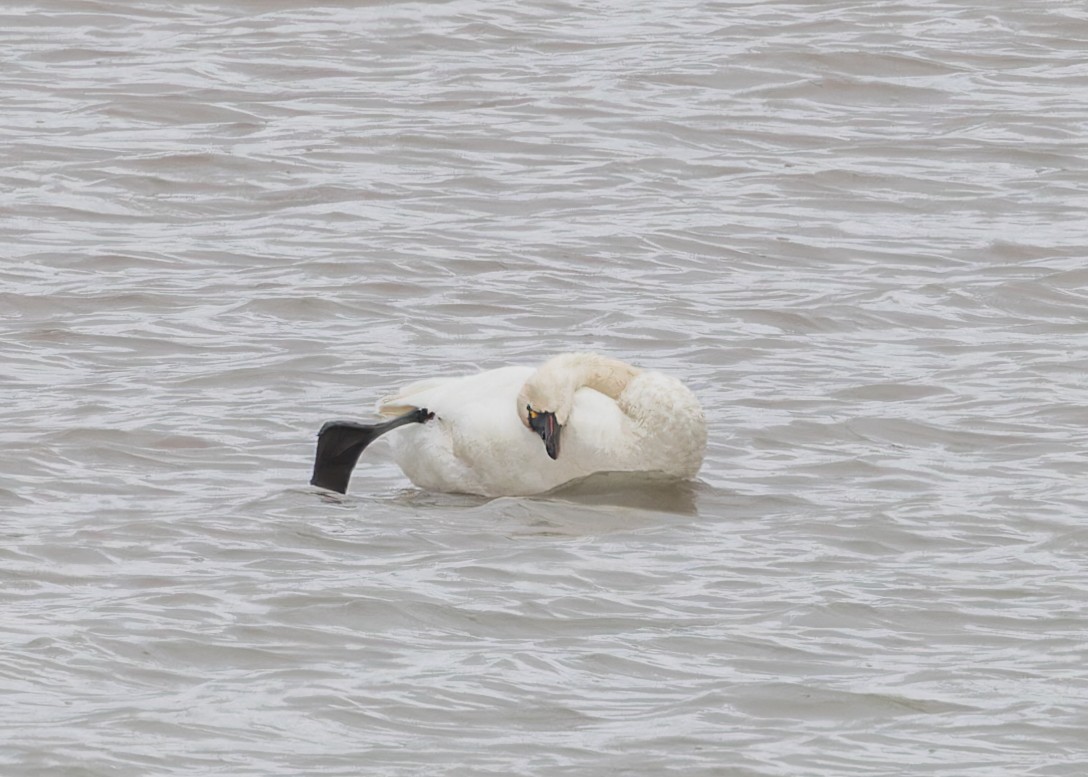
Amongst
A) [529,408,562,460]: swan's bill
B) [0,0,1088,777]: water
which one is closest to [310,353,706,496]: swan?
[529,408,562,460]: swan's bill

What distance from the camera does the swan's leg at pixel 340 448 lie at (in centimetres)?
854

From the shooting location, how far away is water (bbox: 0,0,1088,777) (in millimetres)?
6184

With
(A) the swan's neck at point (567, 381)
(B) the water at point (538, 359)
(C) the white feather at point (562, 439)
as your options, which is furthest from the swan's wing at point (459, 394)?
(B) the water at point (538, 359)

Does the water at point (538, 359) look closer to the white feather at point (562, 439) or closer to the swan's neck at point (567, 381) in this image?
the white feather at point (562, 439)

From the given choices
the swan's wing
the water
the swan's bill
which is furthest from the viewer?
the swan's wing

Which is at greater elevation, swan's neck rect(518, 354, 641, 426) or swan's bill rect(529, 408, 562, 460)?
swan's neck rect(518, 354, 641, 426)

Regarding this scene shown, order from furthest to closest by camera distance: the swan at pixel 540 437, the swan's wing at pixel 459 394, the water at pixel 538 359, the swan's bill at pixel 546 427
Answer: the swan's wing at pixel 459 394 < the swan at pixel 540 437 < the swan's bill at pixel 546 427 < the water at pixel 538 359

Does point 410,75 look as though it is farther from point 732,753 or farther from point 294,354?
point 732,753

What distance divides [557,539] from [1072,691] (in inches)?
83.3

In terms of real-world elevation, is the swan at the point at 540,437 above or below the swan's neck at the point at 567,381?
below

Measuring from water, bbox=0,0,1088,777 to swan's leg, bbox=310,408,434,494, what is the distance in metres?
0.10

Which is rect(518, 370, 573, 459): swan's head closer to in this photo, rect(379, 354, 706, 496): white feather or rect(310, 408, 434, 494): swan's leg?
rect(379, 354, 706, 496): white feather

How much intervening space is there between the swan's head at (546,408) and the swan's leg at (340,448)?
53cm

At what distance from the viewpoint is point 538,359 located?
409 inches
